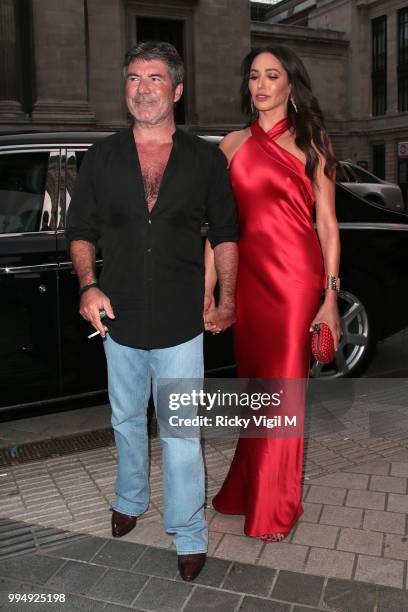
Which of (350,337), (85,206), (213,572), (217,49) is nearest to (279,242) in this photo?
(85,206)

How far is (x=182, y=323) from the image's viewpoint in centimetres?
276

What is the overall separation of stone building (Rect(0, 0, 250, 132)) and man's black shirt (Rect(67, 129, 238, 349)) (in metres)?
24.0

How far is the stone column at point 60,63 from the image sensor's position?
26.9 m

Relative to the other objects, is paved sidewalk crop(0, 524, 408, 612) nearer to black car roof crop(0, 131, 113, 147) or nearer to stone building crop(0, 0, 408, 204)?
black car roof crop(0, 131, 113, 147)

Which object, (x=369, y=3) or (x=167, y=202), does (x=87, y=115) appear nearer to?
(x=167, y=202)

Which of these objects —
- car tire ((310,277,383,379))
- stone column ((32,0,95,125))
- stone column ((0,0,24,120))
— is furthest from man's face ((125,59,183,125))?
stone column ((0,0,24,120))

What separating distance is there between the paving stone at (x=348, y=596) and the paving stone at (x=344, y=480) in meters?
0.94

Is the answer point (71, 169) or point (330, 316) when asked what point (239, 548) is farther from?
point (71, 169)

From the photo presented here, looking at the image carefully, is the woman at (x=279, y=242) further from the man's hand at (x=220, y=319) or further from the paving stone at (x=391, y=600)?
the paving stone at (x=391, y=600)

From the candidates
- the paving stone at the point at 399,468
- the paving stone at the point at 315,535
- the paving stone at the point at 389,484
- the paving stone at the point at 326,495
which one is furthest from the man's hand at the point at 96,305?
the paving stone at the point at 399,468

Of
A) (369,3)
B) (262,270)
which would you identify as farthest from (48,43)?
(369,3)

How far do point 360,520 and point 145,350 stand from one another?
4.38 ft

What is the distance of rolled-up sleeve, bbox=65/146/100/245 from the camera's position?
2.79m

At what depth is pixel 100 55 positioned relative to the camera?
95.9 feet
